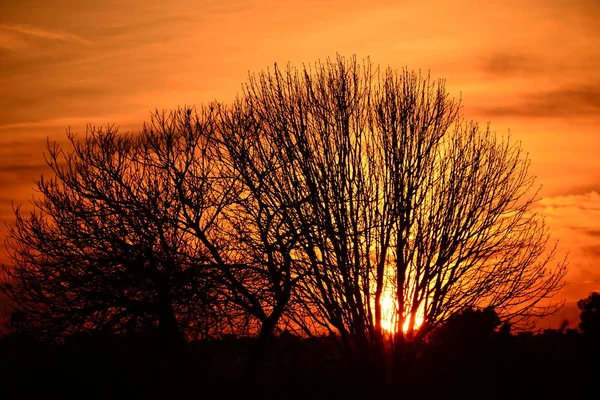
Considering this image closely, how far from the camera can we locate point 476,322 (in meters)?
20.1

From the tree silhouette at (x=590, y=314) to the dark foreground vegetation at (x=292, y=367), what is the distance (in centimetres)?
359

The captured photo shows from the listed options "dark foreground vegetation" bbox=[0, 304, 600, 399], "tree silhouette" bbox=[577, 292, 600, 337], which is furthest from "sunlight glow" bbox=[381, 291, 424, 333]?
"tree silhouette" bbox=[577, 292, 600, 337]

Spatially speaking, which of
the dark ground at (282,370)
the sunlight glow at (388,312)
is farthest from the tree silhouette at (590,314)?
the sunlight glow at (388,312)

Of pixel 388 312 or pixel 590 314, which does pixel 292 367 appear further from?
pixel 590 314

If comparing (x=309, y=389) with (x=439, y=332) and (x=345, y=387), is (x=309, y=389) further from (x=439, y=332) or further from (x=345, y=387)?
(x=439, y=332)

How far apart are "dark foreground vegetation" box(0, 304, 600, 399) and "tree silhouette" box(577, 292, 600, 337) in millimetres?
3592

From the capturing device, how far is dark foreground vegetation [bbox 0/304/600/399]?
51.9 feet

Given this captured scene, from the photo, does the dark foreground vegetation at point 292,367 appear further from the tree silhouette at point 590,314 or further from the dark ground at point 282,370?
the tree silhouette at point 590,314

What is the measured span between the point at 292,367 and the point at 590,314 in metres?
16.8

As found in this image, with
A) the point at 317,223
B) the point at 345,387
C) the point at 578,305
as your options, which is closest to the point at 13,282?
the point at 317,223

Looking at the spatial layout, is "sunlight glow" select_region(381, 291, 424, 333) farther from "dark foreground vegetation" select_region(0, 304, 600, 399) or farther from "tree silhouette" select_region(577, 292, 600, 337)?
"tree silhouette" select_region(577, 292, 600, 337)

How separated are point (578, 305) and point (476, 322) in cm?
1253

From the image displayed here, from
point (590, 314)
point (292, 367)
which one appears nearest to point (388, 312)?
point (292, 367)

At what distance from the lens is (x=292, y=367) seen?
61.7 ft
